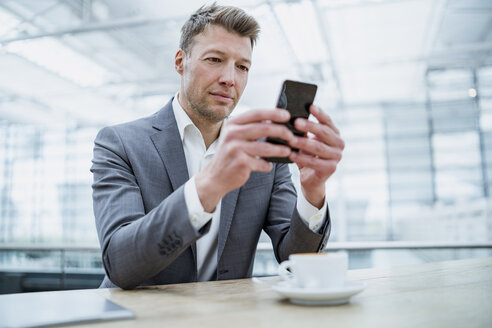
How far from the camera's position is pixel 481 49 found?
31.5ft

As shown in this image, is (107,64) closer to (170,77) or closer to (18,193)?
(170,77)

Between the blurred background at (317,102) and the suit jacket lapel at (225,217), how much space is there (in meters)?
1.74

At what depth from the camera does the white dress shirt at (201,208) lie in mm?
900

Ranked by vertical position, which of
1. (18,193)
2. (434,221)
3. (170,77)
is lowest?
(434,221)

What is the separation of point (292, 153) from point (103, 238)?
49cm

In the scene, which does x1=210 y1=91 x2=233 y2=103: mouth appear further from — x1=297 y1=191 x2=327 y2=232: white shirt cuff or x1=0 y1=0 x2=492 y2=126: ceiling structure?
x1=0 y1=0 x2=492 y2=126: ceiling structure

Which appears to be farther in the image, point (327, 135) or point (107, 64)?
point (107, 64)

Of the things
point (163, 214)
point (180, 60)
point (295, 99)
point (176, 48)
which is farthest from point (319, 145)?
point (176, 48)

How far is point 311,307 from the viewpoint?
71 centimetres

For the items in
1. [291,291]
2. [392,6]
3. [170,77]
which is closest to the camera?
[291,291]

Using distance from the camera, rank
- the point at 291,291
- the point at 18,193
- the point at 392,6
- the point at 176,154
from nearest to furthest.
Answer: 1. the point at 291,291
2. the point at 176,154
3. the point at 392,6
4. the point at 18,193

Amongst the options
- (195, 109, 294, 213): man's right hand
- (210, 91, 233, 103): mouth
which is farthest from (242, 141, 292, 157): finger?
(210, 91, 233, 103): mouth

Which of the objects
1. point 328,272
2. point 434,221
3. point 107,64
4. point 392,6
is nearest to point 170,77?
point 107,64

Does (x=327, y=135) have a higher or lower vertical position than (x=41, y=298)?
higher
